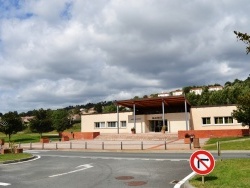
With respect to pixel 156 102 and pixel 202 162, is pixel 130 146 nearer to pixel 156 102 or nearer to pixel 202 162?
pixel 156 102

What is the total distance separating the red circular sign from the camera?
30.8ft

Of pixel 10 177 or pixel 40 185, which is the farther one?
pixel 10 177

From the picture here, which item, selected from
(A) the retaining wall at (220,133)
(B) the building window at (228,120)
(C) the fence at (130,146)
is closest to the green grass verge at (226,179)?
(C) the fence at (130,146)

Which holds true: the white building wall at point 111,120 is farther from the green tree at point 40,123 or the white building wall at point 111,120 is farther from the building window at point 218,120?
the building window at point 218,120

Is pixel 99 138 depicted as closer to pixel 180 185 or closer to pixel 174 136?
pixel 174 136

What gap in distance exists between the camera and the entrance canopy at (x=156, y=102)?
4903 centimetres

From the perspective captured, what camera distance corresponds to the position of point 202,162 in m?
9.48

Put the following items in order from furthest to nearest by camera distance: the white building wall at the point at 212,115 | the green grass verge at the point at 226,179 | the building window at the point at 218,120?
the building window at the point at 218,120 < the white building wall at the point at 212,115 < the green grass verge at the point at 226,179

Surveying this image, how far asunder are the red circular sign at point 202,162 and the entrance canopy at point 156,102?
38549mm

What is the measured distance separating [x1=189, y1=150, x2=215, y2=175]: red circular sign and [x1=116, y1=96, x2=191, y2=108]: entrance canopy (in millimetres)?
38549

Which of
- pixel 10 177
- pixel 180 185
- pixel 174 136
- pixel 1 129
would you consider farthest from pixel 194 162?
pixel 1 129

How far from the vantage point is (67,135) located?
193 ft

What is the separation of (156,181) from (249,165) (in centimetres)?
426

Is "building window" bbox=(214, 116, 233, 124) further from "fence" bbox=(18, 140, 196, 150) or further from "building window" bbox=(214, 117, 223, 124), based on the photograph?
"fence" bbox=(18, 140, 196, 150)
